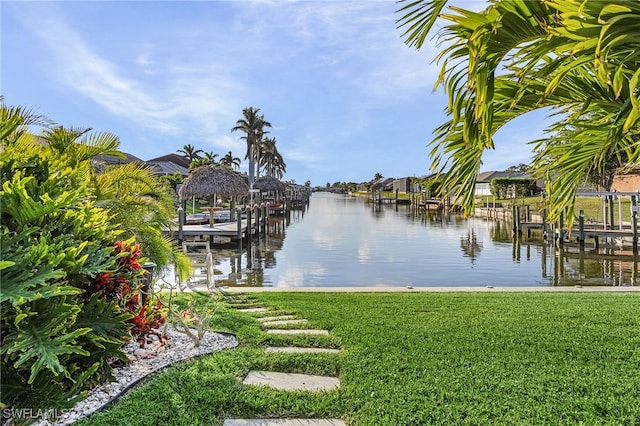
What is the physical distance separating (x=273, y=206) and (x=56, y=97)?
40381 millimetres

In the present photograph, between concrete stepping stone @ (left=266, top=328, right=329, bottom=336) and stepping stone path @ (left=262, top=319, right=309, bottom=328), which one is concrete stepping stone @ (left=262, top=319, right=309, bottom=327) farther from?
concrete stepping stone @ (left=266, top=328, right=329, bottom=336)

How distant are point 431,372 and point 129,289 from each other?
2.88m

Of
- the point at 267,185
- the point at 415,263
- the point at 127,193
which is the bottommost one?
the point at 415,263

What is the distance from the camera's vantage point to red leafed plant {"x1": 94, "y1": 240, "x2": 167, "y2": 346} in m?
3.82

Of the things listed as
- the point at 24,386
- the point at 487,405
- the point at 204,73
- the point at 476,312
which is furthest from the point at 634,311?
the point at 204,73

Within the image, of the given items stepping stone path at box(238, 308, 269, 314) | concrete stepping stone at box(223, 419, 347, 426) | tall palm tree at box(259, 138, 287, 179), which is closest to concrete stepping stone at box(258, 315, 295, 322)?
stepping stone path at box(238, 308, 269, 314)

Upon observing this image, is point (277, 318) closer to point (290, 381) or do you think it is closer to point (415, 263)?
point (290, 381)

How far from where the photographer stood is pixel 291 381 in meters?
3.81

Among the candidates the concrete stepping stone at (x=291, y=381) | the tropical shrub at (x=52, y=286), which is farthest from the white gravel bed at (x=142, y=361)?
the concrete stepping stone at (x=291, y=381)

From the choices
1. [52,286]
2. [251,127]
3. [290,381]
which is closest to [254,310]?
[290,381]

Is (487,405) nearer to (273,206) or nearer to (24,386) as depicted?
(24,386)

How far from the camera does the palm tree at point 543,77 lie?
88.3 inches

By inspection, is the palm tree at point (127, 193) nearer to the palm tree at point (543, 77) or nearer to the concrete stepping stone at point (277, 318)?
the concrete stepping stone at point (277, 318)

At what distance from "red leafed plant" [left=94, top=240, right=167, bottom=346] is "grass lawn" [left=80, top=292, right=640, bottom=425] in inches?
22.4
